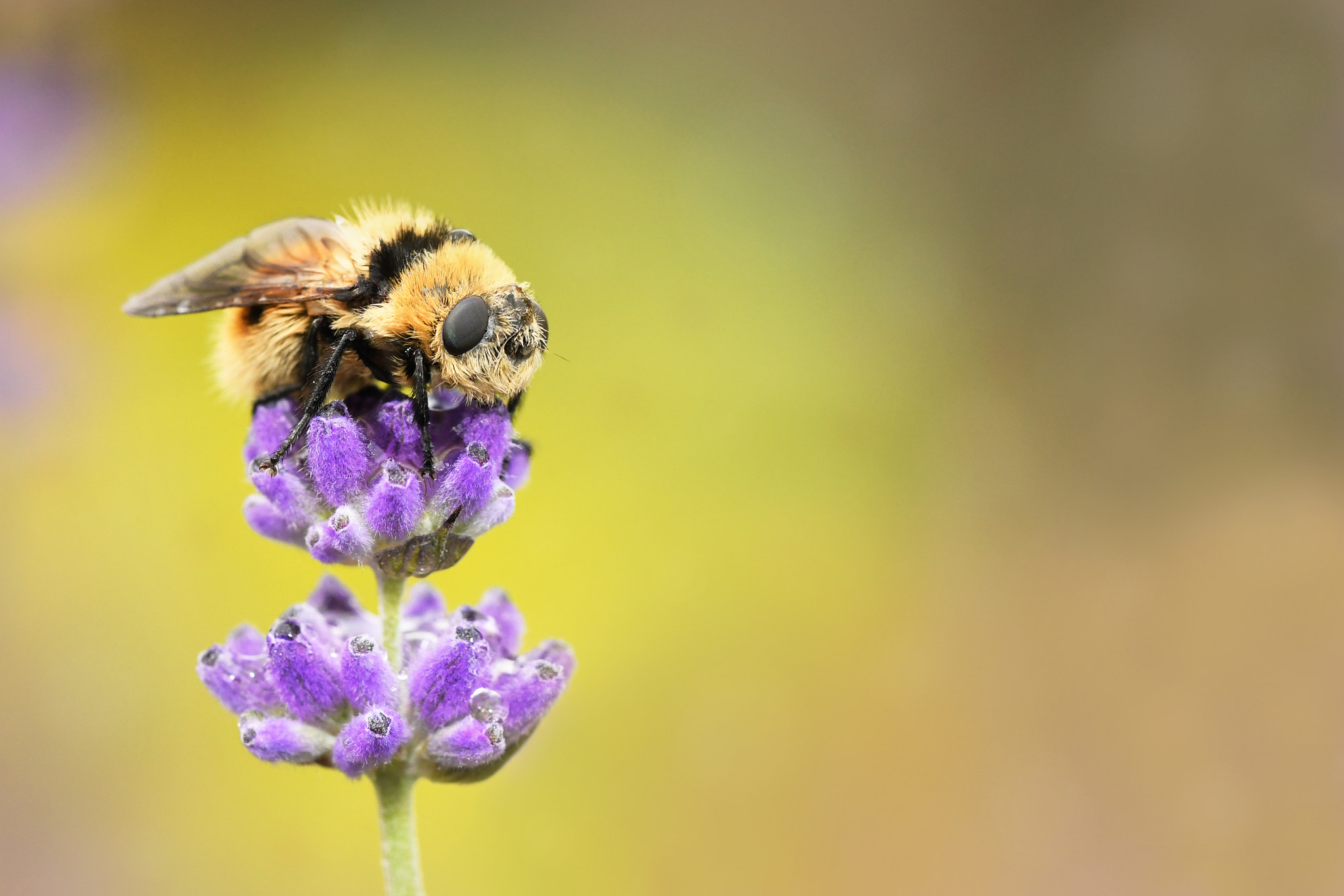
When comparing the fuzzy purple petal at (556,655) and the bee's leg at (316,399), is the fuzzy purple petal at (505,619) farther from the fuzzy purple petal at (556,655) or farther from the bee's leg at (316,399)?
the bee's leg at (316,399)

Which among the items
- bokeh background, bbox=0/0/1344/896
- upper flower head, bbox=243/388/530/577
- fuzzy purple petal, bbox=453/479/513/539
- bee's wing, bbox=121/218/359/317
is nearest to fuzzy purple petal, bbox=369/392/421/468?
upper flower head, bbox=243/388/530/577

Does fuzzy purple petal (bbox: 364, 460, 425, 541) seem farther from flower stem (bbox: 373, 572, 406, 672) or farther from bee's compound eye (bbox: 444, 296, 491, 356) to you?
bee's compound eye (bbox: 444, 296, 491, 356)

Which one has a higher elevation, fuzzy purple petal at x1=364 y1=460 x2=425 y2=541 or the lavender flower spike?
fuzzy purple petal at x1=364 y1=460 x2=425 y2=541

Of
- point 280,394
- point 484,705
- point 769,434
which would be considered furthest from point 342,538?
point 769,434

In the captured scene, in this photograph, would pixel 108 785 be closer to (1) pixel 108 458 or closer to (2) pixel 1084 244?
(1) pixel 108 458

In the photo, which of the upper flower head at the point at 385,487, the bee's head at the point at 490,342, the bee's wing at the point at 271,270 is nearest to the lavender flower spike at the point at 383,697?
the upper flower head at the point at 385,487

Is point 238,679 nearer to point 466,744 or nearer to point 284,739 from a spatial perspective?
point 284,739
